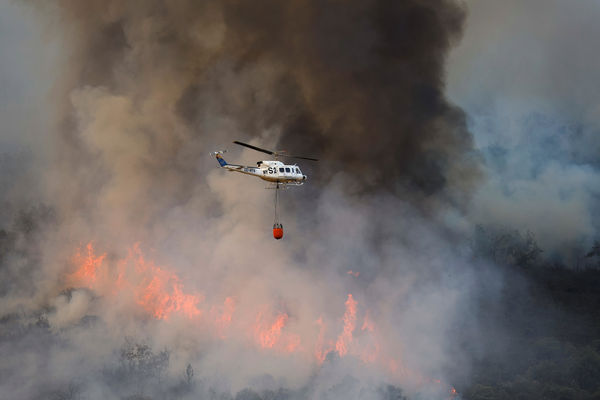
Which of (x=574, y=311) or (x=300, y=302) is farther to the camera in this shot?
(x=574, y=311)

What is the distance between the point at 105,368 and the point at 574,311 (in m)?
80.6

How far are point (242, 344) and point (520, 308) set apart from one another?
174 feet

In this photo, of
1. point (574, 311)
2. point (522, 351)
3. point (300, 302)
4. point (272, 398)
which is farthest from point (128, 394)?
point (574, 311)

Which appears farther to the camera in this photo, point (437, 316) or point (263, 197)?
point (437, 316)

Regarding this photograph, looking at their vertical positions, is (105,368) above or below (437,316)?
below

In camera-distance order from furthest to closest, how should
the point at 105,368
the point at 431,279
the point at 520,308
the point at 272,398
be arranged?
the point at 520,308 < the point at 105,368 < the point at 431,279 < the point at 272,398

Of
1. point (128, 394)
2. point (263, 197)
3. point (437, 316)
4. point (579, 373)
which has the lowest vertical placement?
point (128, 394)

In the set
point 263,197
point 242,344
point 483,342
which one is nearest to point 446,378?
point 483,342

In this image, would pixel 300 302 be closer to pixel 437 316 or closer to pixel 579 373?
pixel 437 316

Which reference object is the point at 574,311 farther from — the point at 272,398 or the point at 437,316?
the point at 272,398

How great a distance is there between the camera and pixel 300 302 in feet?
269

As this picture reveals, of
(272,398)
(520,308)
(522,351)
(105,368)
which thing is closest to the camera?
(272,398)

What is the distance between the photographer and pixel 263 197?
80875mm

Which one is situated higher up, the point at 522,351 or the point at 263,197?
the point at 263,197
